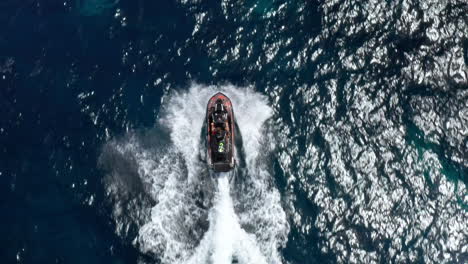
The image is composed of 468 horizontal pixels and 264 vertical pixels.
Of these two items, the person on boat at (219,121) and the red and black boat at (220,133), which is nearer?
the red and black boat at (220,133)

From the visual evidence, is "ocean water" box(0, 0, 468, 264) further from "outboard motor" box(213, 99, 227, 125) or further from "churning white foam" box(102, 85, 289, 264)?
"outboard motor" box(213, 99, 227, 125)

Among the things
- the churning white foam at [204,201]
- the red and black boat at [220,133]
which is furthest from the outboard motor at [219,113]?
the churning white foam at [204,201]

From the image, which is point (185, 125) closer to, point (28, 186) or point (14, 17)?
point (28, 186)

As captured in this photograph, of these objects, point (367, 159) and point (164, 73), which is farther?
point (164, 73)

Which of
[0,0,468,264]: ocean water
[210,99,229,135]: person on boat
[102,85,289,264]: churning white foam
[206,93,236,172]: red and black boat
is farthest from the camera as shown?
[210,99,229,135]: person on boat

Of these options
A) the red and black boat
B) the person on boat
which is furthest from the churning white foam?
the person on boat

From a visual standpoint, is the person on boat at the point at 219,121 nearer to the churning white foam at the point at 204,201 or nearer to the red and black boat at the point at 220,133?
the red and black boat at the point at 220,133

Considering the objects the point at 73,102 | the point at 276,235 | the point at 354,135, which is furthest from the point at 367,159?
the point at 73,102
